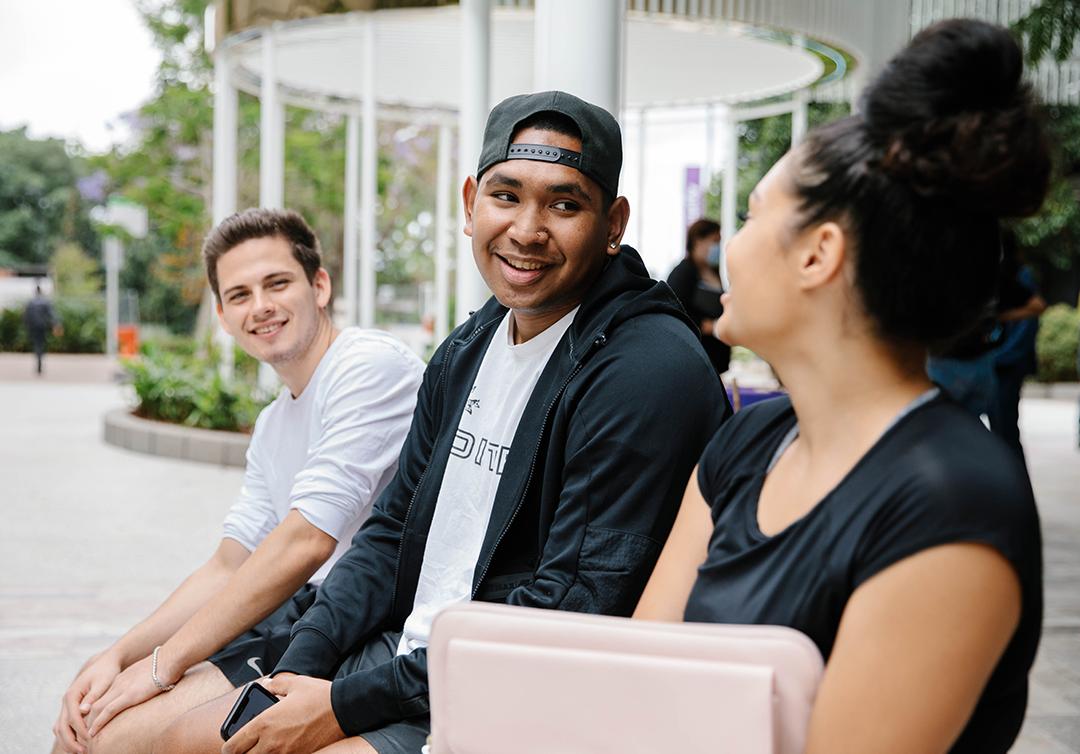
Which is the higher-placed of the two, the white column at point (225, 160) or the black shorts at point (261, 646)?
the white column at point (225, 160)

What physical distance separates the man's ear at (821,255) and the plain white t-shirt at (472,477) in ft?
2.56

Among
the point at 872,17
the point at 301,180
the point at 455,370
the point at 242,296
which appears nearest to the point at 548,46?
the point at 242,296

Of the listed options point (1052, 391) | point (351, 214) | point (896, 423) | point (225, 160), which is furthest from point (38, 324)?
point (896, 423)

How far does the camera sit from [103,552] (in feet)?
21.2

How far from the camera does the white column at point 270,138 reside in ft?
34.4

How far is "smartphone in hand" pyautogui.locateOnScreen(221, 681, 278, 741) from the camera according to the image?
6.56ft

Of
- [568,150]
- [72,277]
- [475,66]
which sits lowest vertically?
[72,277]

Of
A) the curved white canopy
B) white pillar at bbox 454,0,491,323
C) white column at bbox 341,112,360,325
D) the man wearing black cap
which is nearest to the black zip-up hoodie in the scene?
the man wearing black cap

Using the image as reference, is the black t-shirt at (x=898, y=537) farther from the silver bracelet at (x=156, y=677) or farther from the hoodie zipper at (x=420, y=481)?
the silver bracelet at (x=156, y=677)

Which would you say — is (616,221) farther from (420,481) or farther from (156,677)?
(156,677)

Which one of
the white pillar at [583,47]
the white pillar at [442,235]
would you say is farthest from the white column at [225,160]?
the white pillar at [583,47]

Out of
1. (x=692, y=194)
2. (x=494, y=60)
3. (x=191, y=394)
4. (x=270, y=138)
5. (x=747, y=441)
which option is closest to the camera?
(x=747, y=441)

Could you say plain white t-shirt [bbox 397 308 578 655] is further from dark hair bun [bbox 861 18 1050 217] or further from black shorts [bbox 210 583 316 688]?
dark hair bun [bbox 861 18 1050 217]

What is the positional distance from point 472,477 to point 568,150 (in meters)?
0.61
